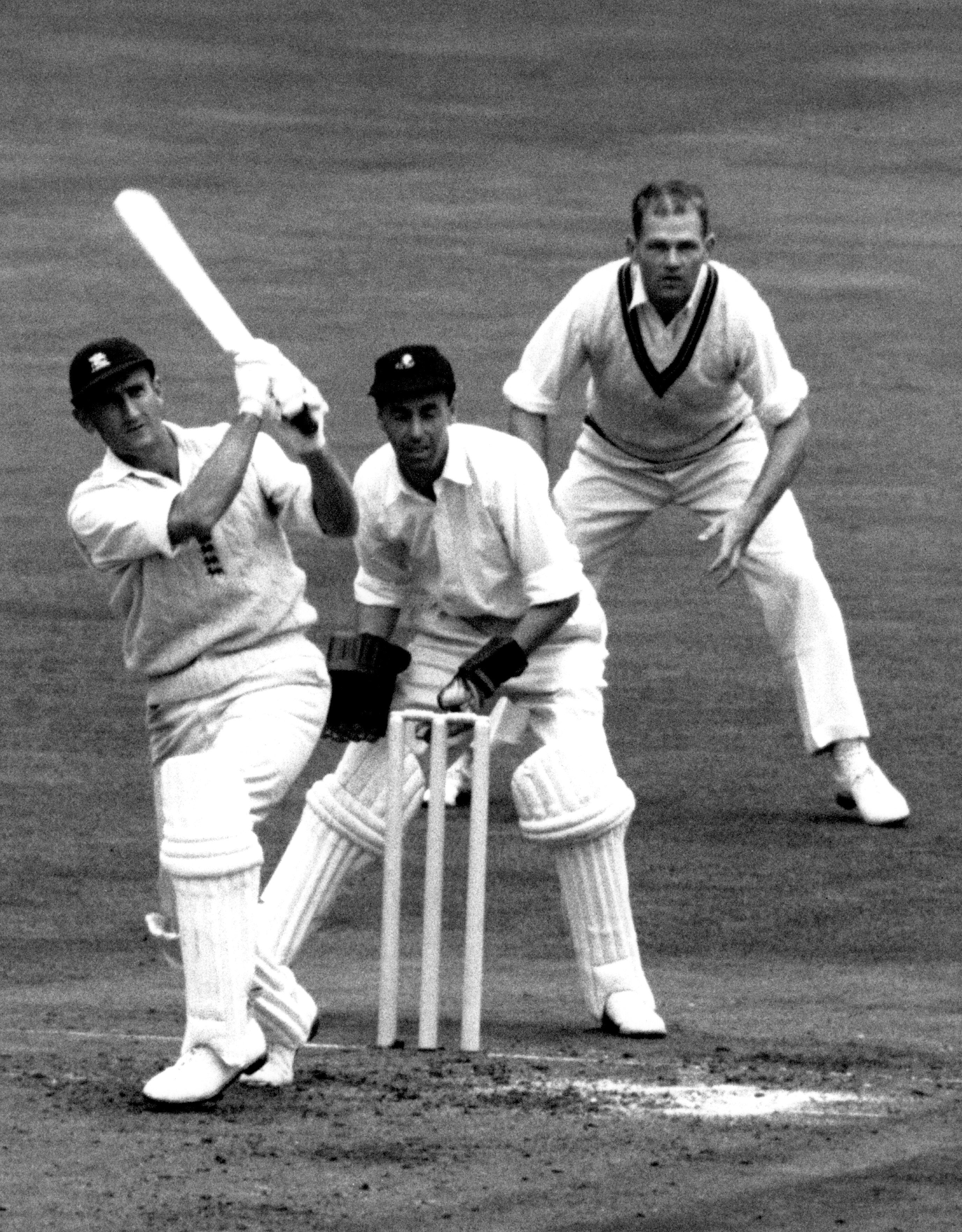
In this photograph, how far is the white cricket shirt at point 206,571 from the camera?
7.58m

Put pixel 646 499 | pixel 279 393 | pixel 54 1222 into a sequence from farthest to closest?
1. pixel 646 499
2. pixel 279 393
3. pixel 54 1222

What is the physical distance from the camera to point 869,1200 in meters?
6.41

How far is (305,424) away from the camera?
757 centimetres

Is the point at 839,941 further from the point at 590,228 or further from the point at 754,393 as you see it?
the point at 590,228

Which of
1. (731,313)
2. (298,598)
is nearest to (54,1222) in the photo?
(298,598)

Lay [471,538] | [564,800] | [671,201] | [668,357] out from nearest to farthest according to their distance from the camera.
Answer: [564,800], [471,538], [671,201], [668,357]

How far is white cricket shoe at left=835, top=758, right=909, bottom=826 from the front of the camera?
34.6 ft

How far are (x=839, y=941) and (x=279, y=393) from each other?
2.56 metres

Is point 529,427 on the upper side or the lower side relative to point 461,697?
upper

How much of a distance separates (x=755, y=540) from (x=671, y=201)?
Answer: 3.93ft

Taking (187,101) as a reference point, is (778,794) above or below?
below

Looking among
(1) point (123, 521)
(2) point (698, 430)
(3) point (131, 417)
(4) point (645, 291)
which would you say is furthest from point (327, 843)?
(2) point (698, 430)

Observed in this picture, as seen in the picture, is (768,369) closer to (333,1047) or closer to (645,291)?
(645,291)

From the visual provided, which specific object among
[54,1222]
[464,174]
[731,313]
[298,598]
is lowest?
[54,1222]
